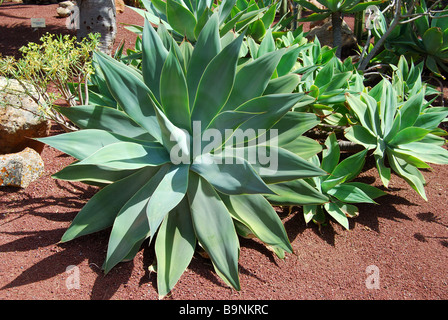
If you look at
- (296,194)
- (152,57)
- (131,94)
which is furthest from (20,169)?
(296,194)

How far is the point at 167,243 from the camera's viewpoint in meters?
1.88

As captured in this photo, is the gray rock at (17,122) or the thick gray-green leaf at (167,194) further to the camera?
the gray rock at (17,122)

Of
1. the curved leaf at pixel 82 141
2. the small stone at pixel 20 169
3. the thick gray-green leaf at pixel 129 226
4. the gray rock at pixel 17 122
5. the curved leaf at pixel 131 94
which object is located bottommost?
the small stone at pixel 20 169

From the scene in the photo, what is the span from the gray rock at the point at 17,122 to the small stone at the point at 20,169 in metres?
0.11

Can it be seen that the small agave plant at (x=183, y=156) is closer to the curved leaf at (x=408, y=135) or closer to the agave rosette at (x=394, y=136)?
the agave rosette at (x=394, y=136)

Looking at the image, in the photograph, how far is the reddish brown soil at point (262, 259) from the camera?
6.21ft

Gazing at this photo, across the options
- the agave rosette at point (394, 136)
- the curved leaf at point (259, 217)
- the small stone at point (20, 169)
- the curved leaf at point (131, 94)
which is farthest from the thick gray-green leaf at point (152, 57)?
the agave rosette at point (394, 136)

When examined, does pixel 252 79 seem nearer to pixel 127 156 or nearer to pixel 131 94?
pixel 131 94

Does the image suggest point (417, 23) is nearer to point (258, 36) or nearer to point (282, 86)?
point (258, 36)

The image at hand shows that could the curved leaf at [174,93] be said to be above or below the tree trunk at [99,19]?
above

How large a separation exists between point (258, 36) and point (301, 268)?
2107 mm

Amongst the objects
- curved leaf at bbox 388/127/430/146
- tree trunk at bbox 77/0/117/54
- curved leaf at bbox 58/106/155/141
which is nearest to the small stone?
curved leaf at bbox 58/106/155/141

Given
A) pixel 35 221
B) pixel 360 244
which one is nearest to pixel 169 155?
pixel 35 221

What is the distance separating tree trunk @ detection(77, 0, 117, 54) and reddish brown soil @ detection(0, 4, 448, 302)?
184cm
